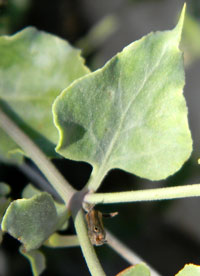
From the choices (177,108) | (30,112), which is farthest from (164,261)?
(177,108)

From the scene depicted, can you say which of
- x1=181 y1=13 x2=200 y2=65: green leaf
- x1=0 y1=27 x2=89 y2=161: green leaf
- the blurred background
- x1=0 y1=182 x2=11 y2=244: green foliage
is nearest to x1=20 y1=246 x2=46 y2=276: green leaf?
x1=0 y1=182 x2=11 y2=244: green foliage

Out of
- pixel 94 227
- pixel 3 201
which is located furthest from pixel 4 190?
pixel 94 227

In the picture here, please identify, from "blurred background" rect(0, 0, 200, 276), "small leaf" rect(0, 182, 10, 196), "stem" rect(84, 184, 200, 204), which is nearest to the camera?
"stem" rect(84, 184, 200, 204)

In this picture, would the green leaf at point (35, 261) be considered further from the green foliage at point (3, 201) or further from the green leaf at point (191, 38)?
the green leaf at point (191, 38)

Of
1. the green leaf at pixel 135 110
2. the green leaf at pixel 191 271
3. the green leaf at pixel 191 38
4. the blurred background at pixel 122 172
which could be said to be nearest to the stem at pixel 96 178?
the green leaf at pixel 135 110

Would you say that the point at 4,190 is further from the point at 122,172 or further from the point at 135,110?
the point at 122,172

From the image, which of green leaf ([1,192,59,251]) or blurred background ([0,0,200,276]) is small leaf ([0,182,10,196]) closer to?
green leaf ([1,192,59,251])

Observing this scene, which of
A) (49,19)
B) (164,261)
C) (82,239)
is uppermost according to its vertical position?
(82,239)

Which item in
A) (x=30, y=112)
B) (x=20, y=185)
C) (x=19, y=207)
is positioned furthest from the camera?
(x=20, y=185)

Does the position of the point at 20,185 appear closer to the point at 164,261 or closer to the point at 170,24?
the point at 164,261
